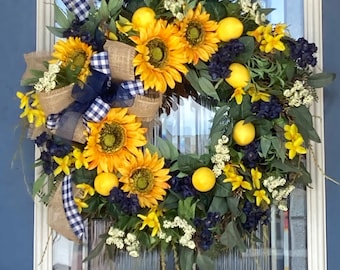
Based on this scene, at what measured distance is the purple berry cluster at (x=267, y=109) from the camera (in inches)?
45.0

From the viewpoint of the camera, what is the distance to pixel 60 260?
131 cm

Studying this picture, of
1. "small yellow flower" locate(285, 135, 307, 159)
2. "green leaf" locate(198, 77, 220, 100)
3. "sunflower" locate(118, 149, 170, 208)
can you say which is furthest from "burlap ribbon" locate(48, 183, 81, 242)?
"small yellow flower" locate(285, 135, 307, 159)

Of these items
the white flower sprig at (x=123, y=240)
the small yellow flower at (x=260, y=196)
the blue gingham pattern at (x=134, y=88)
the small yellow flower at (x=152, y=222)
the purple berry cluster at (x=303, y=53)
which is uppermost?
the purple berry cluster at (x=303, y=53)

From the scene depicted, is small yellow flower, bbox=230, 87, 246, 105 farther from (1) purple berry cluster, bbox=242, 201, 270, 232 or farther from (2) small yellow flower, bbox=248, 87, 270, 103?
(1) purple berry cluster, bbox=242, 201, 270, 232

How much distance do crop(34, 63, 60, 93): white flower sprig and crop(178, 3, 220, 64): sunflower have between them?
0.85ft

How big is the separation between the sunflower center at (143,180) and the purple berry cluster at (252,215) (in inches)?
7.7

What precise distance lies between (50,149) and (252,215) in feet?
1.39

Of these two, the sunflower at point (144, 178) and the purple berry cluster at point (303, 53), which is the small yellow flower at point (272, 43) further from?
the sunflower at point (144, 178)

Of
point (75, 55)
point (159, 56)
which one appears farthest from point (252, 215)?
point (75, 55)

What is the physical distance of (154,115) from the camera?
3.96 ft

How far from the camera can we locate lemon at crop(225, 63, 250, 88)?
3.80 feet

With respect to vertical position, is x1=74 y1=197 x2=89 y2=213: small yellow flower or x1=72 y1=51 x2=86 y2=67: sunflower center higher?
x1=72 y1=51 x2=86 y2=67: sunflower center

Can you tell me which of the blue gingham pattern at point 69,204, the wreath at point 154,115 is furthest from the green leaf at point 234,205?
the blue gingham pattern at point 69,204

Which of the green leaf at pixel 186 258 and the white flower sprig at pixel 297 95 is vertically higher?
the white flower sprig at pixel 297 95
